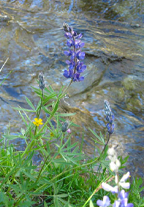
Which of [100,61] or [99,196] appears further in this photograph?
[100,61]

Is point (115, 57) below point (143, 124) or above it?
above

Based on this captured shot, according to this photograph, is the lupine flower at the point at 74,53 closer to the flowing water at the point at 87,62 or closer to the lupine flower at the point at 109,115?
the lupine flower at the point at 109,115

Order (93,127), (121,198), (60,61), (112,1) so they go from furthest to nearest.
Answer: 1. (112,1)
2. (60,61)
3. (93,127)
4. (121,198)

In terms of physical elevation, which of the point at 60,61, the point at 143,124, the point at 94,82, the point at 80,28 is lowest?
the point at 143,124

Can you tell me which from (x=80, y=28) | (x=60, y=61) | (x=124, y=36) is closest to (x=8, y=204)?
(x=60, y=61)

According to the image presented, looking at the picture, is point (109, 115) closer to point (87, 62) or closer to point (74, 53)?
point (74, 53)

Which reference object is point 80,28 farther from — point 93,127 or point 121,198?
point 121,198

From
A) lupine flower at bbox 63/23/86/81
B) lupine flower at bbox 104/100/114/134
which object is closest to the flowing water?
lupine flower at bbox 63/23/86/81

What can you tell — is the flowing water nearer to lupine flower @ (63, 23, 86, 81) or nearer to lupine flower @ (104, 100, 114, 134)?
lupine flower @ (63, 23, 86, 81)

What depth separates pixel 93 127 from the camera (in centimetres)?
328

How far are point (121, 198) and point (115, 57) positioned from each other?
4152mm

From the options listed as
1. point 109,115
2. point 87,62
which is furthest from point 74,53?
point 87,62

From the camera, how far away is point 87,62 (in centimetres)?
459

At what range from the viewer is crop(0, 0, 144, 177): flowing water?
3.31 meters
